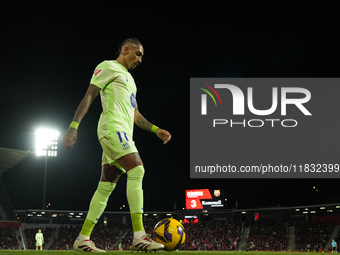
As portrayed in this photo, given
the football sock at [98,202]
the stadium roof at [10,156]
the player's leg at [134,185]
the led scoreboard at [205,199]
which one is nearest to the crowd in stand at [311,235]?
the led scoreboard at [205,199]

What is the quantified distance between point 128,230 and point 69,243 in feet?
30.9

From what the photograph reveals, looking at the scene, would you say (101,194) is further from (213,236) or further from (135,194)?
(213,236)

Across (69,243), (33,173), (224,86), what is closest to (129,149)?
(224,86)

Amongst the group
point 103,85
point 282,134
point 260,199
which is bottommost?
point 260,199

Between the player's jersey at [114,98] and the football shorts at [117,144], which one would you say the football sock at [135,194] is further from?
the player's jersey at [114,98]

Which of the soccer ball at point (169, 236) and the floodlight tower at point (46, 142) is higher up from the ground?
the floodlight tower at point (46, 142)

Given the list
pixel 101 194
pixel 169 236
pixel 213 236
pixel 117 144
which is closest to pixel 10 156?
pixel 213 236

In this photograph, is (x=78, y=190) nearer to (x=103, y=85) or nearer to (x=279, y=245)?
(x=279, y=245)

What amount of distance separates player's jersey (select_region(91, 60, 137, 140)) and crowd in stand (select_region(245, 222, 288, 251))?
4088 cm

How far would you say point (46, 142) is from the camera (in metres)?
46.4

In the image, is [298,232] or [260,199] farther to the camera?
[260,199]

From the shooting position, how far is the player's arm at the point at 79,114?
12.2 feet

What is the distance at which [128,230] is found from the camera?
52094 mm

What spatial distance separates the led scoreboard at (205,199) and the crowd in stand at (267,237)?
585 cm
